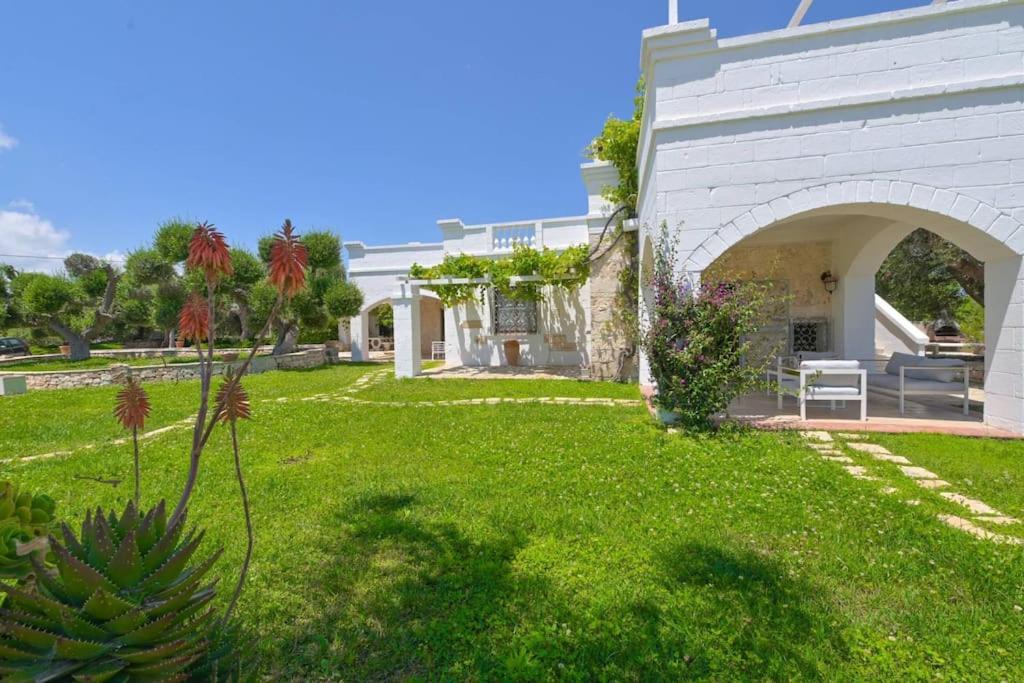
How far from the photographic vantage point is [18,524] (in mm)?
1267

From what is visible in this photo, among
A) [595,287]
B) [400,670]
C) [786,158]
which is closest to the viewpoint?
[400,670]

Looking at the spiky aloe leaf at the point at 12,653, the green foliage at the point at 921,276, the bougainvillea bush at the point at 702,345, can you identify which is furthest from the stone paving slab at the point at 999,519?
the green foliage at the point at 921,276

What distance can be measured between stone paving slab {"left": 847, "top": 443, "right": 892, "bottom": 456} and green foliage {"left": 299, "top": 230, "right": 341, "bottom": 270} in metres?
15.6

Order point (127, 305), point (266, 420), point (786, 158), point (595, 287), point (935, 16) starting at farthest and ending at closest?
point (127, 305), point (595, 287), point (266, 420), point (786, 158), point (935, 16)

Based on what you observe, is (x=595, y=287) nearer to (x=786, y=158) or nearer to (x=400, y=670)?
(x=786, y=158)

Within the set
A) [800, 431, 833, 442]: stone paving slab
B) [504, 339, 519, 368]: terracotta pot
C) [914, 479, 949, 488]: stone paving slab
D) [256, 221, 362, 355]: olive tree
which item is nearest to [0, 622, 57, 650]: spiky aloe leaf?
[914, 479, 949, 488]: stone paving slab

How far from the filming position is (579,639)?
80.0 inches

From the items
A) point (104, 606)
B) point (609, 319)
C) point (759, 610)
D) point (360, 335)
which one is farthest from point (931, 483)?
point (360, 335)

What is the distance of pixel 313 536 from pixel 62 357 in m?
19.6

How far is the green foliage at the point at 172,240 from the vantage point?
13.7m

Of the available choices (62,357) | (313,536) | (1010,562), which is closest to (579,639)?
(313,536)

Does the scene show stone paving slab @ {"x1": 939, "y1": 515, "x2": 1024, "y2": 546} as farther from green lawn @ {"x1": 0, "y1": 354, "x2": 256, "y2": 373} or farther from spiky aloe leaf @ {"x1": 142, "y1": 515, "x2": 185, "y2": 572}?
green lawn @ {"x1": 0, "y1": 354, "x2": 256, "y2": 373}

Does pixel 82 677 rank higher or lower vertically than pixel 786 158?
lower

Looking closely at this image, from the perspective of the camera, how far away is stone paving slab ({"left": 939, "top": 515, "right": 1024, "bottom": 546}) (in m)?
2.78
